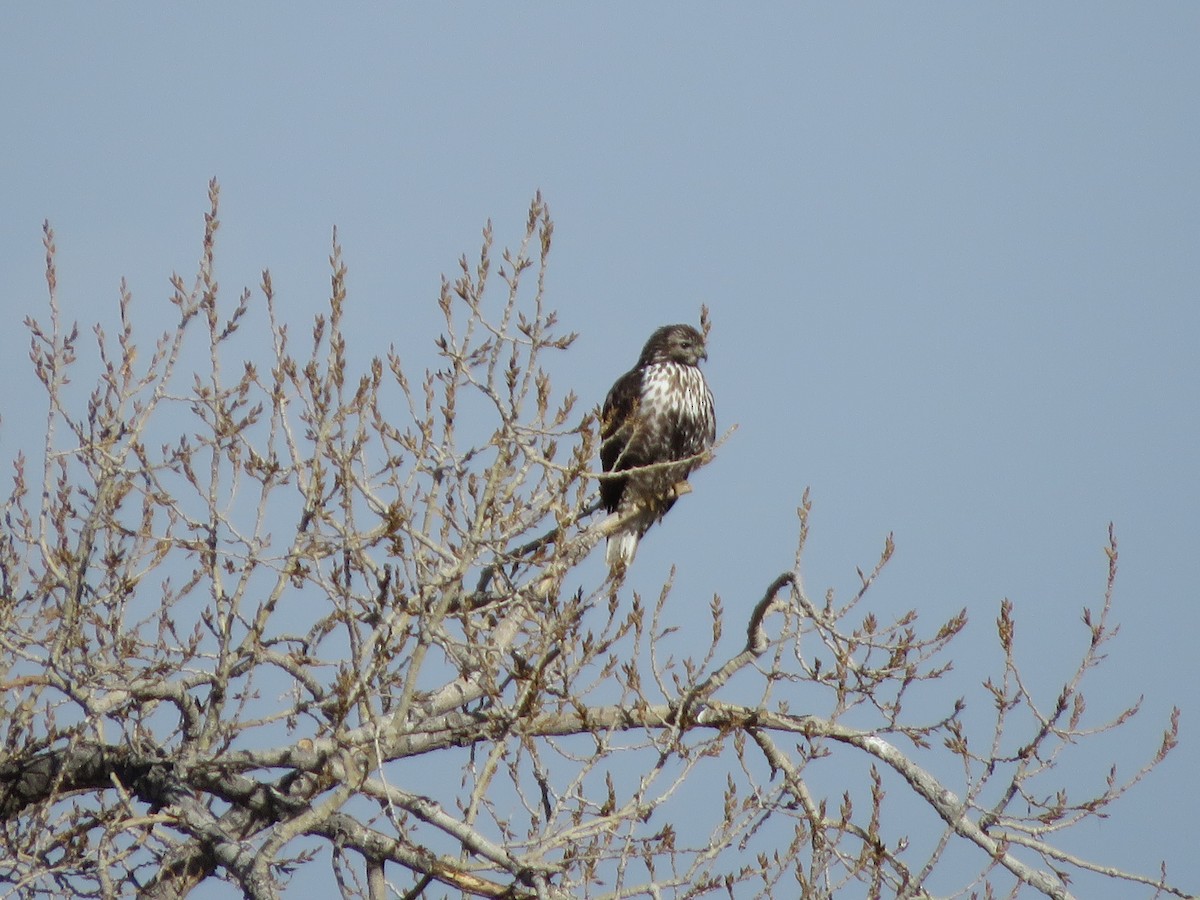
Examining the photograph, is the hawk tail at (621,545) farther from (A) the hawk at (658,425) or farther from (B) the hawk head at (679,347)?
(B) the hawk head at (679,347)

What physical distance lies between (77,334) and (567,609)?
2376 millimetres

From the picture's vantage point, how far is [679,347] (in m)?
8.37

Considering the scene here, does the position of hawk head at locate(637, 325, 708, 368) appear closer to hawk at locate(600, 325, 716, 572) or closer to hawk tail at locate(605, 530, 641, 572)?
hawk at locate(600, 325, 716, 572)

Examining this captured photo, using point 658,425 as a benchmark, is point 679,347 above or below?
above

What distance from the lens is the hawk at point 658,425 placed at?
810 cm

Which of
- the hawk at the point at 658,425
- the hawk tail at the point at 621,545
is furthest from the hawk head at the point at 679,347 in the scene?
the hawk tail at the point at 621,545

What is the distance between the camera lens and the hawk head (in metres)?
8.38

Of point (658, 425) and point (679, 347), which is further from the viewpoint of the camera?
point (679, 347)

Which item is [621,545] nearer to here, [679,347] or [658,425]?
[658,425]

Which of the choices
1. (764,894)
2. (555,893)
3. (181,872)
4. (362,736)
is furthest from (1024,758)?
(181,872)

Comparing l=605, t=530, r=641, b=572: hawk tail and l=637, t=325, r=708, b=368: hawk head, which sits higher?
l=637, t=325, r=708, b=368: hawk head

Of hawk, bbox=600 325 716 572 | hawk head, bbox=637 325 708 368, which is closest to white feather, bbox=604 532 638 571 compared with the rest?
hawk, bbox=600 325 716 572

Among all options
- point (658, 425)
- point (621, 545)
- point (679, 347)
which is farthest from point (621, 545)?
point (679, 347)

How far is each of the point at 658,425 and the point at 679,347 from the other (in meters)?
0.53
